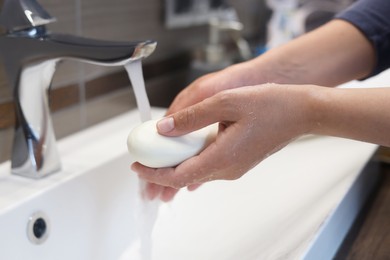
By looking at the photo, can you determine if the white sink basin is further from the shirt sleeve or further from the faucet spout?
the shirt sleeve

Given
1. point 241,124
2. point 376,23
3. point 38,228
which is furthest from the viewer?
point 376,23

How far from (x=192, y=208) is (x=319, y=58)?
252 millimetres

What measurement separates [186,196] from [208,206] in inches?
1.4

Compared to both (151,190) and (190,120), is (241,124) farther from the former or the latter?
(151,190)

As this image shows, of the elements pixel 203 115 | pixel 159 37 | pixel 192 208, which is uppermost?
pixel 203 115

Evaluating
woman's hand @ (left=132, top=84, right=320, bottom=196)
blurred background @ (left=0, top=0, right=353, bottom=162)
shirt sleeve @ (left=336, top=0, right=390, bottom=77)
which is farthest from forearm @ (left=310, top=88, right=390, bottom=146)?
blurred background @ (left=0, top=0, right=353, bottom=162)

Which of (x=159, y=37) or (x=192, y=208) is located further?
(x=159, y=37)

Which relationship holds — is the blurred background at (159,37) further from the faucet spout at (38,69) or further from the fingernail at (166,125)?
the fingernail at (166,125)

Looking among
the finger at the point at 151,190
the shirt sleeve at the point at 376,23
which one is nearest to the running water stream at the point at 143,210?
the finger at the point at 151,190

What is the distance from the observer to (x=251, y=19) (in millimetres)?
1303

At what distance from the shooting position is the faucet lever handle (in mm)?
500

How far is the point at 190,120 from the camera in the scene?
1.38ft


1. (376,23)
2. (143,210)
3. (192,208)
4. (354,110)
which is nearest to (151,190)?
(143,210)

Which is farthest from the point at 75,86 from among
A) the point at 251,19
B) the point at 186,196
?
the point at 251,19
